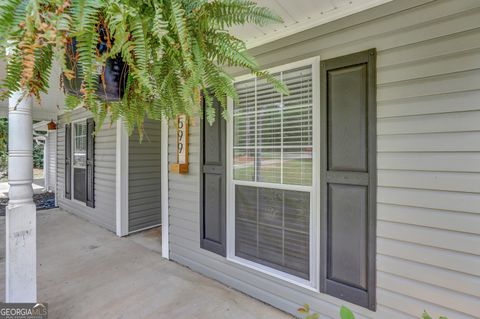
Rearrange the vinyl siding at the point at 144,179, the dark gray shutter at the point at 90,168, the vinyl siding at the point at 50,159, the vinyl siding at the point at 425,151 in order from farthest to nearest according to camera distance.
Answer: the vinyl siding at the point at 50,159 < the dark gray shutter at the point at 90,168 < the vinyl siding at the point at 144,179 < the vinyl siding at the point at 425,151

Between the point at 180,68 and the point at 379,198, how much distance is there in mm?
1525

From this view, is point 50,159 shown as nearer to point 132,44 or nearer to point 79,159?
point 79,159

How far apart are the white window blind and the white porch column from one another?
147cm

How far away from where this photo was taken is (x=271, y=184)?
230cm

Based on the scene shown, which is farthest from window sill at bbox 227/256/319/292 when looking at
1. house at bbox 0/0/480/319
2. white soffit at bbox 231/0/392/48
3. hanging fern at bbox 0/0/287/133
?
white soffit at bbox 231/0/392/48

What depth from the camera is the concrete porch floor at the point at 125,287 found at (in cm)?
218

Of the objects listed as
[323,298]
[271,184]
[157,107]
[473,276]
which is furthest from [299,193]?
[157,107]

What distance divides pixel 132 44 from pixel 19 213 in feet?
4.72

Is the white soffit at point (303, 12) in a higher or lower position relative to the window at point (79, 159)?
higher

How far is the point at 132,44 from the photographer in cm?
79

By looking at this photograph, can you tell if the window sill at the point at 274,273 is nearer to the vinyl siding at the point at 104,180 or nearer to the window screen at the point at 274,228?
the window screen at the point at 274,228

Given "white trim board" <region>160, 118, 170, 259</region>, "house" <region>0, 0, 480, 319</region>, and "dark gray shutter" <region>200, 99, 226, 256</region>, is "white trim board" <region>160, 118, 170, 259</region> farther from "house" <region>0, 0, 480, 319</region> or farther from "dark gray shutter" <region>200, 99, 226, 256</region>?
"dark gray shutter" <region>200, 99, 226, 256</region>

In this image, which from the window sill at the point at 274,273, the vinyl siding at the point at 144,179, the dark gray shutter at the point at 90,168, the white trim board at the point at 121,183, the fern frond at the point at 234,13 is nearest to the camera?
the fern frond at the point at 234,13

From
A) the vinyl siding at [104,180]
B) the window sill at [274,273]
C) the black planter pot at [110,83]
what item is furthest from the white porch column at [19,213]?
the vinyl siding at [104,180]
